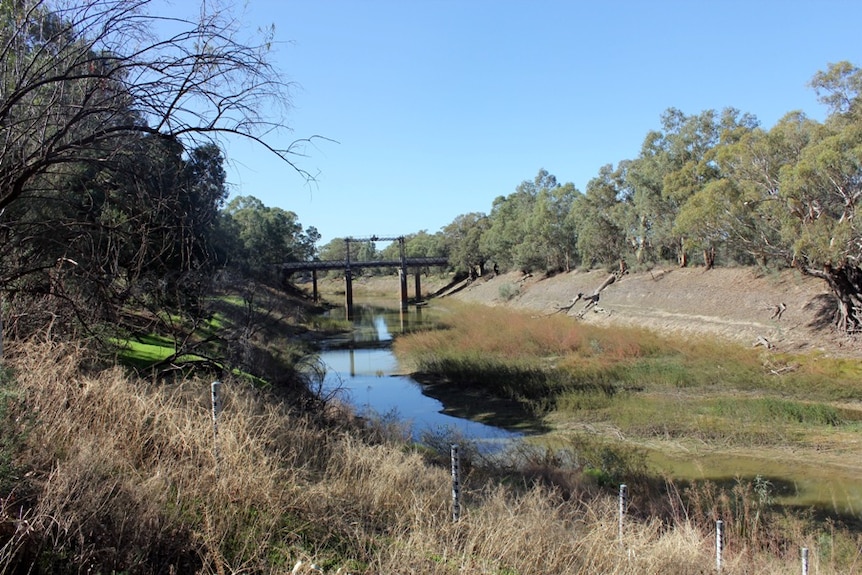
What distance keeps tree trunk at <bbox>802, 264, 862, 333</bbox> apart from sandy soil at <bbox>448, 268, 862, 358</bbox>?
70 cm

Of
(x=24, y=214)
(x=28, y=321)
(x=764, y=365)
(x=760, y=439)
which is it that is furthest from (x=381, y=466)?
(x=764, y=365)

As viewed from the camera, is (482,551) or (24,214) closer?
(482,551)

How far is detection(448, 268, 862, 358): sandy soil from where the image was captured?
25000mm

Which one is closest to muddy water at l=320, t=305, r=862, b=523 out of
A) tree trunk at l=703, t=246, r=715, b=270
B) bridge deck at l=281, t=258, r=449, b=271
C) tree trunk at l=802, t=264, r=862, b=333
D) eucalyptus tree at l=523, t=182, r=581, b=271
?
tree trunk at l=802, t=264, r=862, b=333

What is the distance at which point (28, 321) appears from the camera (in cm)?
650

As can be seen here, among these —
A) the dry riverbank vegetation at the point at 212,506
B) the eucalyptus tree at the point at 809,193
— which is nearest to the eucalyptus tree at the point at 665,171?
the eucalyptus tree at the point at 809,193

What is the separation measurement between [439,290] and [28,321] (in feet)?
273

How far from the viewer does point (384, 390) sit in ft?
78.6

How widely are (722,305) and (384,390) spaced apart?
1964 cm

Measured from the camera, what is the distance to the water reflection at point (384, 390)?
16.8 metres

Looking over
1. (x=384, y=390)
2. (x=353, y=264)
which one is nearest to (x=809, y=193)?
(x=384, y=390)

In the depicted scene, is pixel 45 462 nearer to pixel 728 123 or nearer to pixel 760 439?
pixel 760 439

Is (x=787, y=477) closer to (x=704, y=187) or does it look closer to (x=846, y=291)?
(x=846, y=291)

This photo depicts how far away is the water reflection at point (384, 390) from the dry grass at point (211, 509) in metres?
6.70
